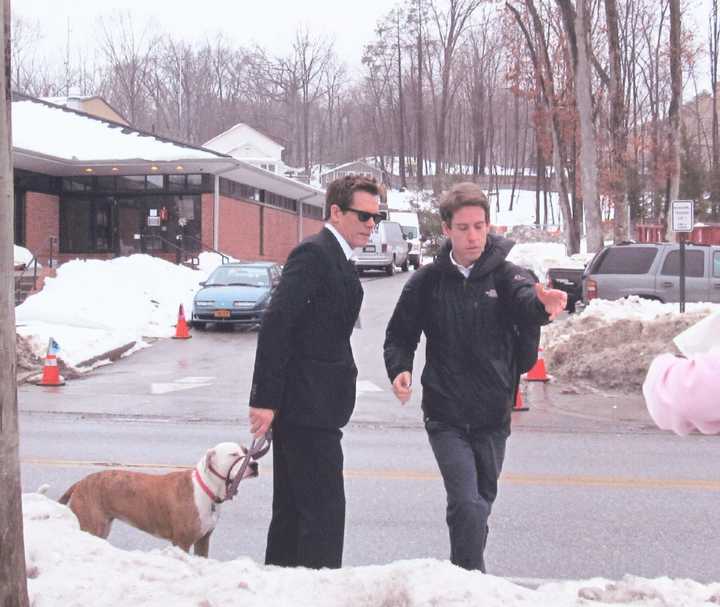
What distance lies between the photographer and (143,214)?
112 ft

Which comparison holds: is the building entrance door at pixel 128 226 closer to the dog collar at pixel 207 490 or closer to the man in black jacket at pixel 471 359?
the dog collar at pixel 207 490

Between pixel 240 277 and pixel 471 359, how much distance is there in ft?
60.0

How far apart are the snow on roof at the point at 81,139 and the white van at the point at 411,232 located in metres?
14.3

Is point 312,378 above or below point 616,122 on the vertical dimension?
below

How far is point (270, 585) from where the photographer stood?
3947mm

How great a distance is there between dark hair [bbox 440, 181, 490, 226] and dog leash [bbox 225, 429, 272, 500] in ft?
4.56

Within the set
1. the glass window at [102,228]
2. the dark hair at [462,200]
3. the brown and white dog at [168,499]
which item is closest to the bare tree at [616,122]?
the glass window at [102,228]

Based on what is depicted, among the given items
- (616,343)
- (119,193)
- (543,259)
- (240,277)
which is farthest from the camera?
(119,193)

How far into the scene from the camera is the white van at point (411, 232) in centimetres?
4506

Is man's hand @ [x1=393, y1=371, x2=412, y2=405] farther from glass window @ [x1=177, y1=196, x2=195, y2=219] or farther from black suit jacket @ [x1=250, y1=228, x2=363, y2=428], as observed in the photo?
glass window @ [x1=177, y1=196, x2=195, y2=219]

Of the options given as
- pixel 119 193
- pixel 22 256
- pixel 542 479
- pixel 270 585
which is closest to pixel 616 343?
pixel 542 479

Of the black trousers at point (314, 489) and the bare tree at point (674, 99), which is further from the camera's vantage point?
the bare tree at point (674, 99)

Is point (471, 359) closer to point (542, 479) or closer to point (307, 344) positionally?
point (307, 344)

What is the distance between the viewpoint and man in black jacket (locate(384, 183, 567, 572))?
4.40 metres
